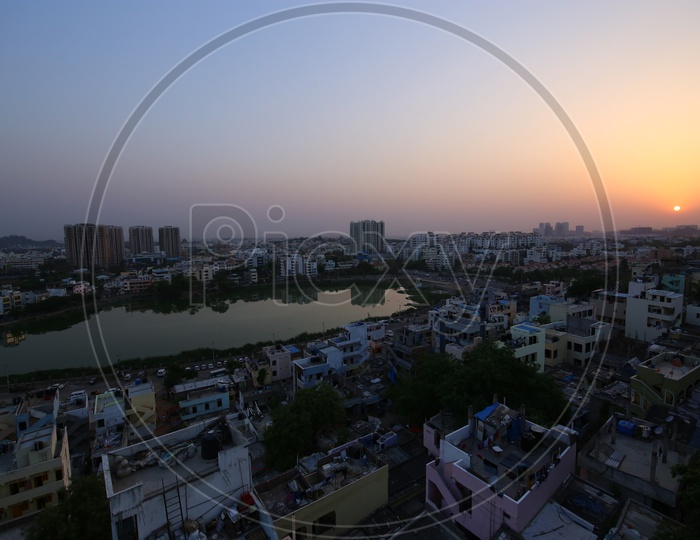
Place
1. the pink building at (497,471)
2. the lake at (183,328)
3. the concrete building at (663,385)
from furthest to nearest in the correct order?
the lake at (183,328) < the concrete building at (663,385) < the pink building at (497,471)

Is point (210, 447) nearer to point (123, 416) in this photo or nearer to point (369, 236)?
point (123, 416)

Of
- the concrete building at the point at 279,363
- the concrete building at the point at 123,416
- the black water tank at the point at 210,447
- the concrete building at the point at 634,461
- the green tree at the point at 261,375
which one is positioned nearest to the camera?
the black water tank at the point at 210,447

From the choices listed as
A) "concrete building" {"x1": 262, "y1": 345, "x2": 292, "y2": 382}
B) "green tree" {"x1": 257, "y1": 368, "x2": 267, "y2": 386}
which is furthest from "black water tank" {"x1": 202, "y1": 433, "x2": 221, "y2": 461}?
"concrete building" {"x1": 262, "y1": 345, "x2": 292, "y2": 382}

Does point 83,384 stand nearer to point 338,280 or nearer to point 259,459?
point 259,459

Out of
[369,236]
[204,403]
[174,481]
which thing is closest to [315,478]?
[174,481]

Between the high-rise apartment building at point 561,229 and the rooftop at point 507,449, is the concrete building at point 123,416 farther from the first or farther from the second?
the high-rise apartment building at point 561,229

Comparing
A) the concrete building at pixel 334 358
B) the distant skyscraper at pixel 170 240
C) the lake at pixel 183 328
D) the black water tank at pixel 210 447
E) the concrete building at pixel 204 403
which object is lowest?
the lake at pixel 183 328

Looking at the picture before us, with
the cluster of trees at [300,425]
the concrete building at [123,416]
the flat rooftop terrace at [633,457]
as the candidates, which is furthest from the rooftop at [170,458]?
the concrete building at [123,416]
